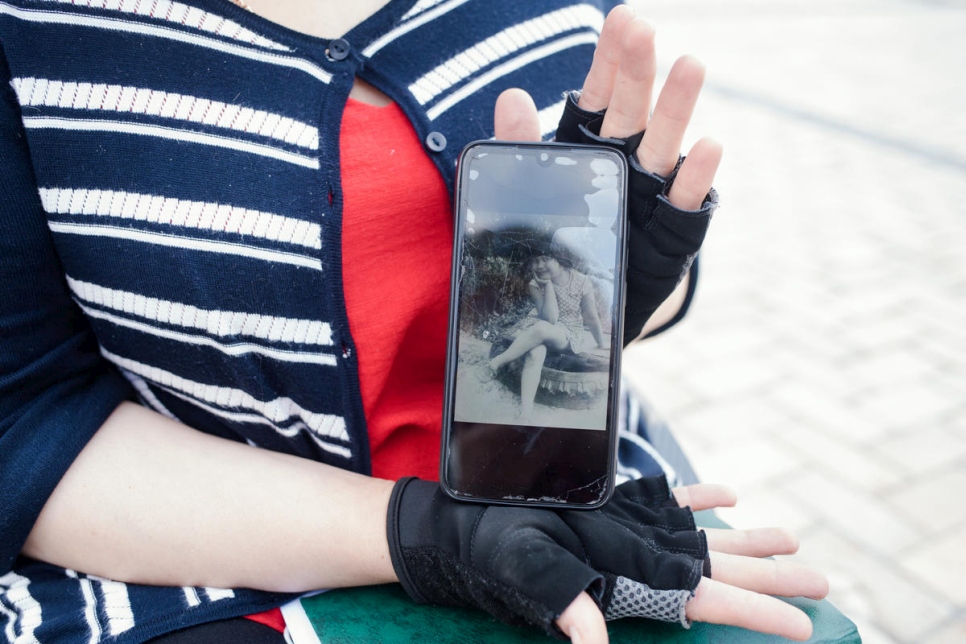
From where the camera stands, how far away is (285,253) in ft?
2.97

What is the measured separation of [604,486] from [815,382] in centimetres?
209

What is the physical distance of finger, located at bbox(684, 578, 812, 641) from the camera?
795 mm

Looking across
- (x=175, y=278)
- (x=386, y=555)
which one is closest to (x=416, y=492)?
(x=386, y=555)

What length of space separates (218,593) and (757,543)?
636mm

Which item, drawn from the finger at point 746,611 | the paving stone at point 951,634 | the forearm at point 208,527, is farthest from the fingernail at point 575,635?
the paving stone at point 951,634

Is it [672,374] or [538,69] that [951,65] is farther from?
[538,69]

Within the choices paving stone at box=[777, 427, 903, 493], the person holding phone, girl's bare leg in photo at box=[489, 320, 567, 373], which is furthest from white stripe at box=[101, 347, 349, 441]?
paving stone at box=[777, 427, 903, 493]

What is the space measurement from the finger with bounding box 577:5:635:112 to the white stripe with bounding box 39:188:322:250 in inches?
13.6

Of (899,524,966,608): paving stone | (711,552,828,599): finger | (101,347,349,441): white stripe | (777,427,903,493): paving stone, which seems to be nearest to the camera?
(711,552,828,599): finger

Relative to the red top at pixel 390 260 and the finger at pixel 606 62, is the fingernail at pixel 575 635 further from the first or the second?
the finger at pixel 606 62

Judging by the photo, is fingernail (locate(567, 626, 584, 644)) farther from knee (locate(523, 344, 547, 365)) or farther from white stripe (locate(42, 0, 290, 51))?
white stripe (locate(42, 0, 290, 51))

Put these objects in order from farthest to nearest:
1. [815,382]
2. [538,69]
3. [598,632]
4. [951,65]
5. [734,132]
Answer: [951,65]
[734,132]
[815,382]
[538,69]
[598,632]

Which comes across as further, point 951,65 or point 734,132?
point 951,65

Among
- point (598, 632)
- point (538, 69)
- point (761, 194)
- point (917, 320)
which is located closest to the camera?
point (598, 632)
